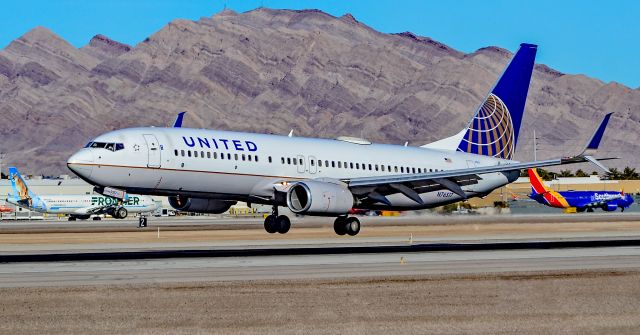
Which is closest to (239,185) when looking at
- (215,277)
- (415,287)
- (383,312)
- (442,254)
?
(442,254)

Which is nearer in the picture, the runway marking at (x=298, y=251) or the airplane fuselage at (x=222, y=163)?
the runway marking at (x=298, y=251)

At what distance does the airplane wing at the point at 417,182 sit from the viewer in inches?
2201

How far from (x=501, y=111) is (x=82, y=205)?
3392 inches

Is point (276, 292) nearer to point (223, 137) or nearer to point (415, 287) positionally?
point (415, 287)

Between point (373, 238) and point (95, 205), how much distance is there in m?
88.1

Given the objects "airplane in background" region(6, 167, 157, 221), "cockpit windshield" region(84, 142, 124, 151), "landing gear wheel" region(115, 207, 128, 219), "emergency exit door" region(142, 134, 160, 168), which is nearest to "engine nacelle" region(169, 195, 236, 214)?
"emergency exit door" region(142, 134, 160, 168)

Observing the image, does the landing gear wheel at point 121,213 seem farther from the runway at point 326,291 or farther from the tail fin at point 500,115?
the runway at point 326,291

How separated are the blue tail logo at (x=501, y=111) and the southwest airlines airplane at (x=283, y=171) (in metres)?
0.94

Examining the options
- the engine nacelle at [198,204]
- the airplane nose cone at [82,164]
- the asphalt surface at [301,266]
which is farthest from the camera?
the engine nacelle at [198,204]

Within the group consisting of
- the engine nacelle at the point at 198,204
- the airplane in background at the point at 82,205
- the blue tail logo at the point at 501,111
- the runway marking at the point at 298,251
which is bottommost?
the runway marking at the point at 298,251

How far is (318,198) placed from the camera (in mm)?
52031

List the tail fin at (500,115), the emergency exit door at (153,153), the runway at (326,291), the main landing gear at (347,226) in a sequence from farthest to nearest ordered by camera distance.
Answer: the tail fin at (500,115) → the main landing gear at (347,226) → the emergency exit door at (153,153) → the runway at (326,291)

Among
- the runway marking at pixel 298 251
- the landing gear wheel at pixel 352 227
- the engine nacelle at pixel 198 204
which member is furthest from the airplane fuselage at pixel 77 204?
the runway marking at pixel 298 251

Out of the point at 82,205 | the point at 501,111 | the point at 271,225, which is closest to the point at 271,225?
the point at 271,225
